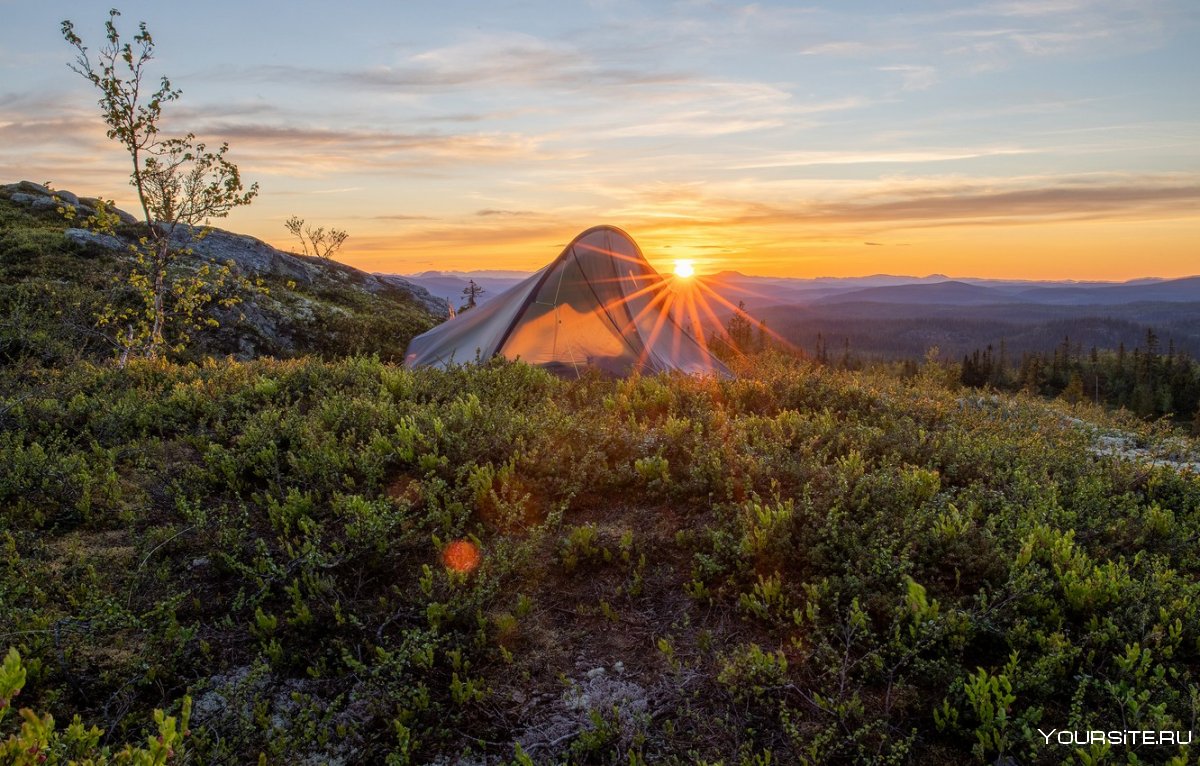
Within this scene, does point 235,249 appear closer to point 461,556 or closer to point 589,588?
point 461,556

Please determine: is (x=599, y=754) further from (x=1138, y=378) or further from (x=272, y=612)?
(x=1138, y=378)

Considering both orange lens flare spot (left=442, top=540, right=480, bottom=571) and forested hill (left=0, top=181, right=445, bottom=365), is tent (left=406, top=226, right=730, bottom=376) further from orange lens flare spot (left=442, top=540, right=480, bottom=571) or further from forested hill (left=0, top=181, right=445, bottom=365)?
orange lens flare spot (left=442, top=540, right=480, bottom=571)

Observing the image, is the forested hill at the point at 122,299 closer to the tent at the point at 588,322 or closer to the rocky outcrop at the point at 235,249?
the rocky outcrop at the point at 235,249

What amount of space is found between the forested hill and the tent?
2.80 m

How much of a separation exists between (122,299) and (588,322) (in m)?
18.1

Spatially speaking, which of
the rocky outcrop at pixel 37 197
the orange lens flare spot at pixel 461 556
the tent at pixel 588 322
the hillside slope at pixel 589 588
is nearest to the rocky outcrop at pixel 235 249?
the rocky outcrop at pixel 37 197

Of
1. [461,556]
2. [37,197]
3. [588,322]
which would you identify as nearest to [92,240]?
[37,197]

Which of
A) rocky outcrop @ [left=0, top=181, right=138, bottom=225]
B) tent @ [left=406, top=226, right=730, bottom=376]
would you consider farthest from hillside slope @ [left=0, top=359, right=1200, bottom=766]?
rocky outcrop @ [left=0, top=181, right=138, bottom=225]

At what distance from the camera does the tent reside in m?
16.7

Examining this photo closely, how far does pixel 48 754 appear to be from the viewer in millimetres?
3049

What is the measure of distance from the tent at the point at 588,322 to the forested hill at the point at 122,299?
2801 mm

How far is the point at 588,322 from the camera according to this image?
57.0 ft

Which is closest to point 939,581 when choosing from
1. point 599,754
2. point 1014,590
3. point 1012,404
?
point 1014,590

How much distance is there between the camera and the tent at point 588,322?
16656mm
